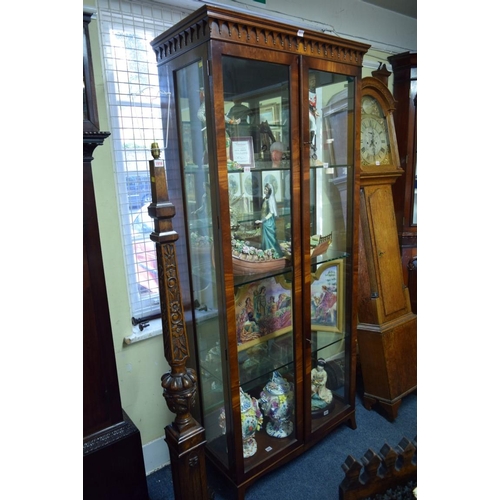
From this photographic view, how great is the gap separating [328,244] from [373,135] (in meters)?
0.74

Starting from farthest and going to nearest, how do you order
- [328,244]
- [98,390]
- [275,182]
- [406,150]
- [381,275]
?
[406,150]
[381,275]
[328,244]
[275,182]
[98,390]

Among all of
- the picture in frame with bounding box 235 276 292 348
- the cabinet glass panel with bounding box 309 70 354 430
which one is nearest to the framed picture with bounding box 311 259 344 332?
the cabinet glass panel with bounding box 309 70 354 430

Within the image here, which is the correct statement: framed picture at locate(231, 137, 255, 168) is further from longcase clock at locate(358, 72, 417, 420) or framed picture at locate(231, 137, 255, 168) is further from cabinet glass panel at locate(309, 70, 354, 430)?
longcase clock at locate(358, 72, 417, 420)

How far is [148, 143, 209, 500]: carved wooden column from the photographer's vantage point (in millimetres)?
1085

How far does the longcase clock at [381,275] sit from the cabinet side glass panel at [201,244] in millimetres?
932

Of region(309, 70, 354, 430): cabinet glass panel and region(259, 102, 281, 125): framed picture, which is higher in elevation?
region(259, 102, 281, 125): framed picture

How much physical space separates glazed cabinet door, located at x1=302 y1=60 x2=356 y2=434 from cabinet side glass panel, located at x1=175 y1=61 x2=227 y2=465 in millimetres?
413

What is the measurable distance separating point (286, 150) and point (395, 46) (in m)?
1.68

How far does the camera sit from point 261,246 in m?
1.57

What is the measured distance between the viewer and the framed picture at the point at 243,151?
55.7 inches

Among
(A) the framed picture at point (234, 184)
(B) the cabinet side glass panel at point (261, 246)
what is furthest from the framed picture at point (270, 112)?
(A) the framed picture at point (234, 184)

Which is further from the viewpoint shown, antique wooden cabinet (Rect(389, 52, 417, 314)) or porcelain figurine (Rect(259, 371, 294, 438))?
antique wooden cabinet (Rect(389, 52, 417, 314))

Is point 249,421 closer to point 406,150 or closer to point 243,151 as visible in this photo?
point 243,151

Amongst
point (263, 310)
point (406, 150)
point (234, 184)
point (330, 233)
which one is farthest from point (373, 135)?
point (263, 310)
